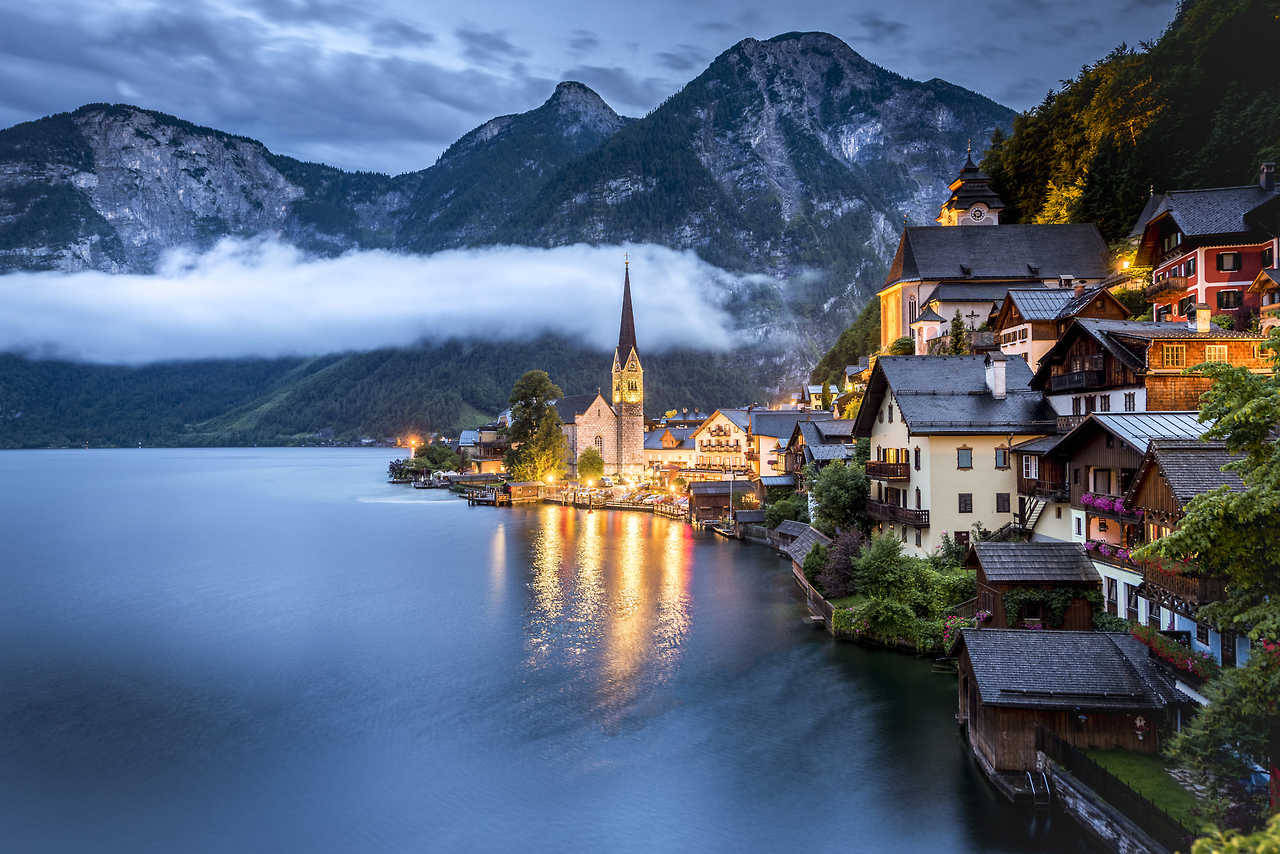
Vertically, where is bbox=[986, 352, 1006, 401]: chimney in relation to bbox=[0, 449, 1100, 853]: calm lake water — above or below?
above

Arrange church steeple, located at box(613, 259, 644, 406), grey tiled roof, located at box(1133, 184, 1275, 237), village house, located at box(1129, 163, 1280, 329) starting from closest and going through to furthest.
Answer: village house, located at box(1129, 163, 1280, 329) → grey tiled roof, located at box(1133, 184, 1275, 237) → church steeple, located at box(613, 259, 644, 406)

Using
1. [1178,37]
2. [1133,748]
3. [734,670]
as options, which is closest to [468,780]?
[734,670]

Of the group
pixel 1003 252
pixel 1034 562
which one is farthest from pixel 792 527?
pixel 1034 562

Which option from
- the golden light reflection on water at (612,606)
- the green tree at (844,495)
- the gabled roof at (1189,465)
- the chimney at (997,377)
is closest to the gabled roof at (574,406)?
the golden light reflection on water at (612,606)

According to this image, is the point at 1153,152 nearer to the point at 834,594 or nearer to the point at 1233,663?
the point at 834,594

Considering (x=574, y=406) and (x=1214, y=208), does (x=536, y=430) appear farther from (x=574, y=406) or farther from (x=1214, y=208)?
(x=1214, y=208)

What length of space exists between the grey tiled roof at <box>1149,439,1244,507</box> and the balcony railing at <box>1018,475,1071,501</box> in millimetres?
8995

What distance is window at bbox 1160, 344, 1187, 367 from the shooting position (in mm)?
30422

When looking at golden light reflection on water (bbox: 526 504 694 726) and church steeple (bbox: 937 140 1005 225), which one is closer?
golden light reflection on water (bbox: 526 504 694 726)

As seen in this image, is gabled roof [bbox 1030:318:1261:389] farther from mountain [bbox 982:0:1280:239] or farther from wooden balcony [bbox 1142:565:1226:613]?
mountain [bbox 982:0:1280:239]

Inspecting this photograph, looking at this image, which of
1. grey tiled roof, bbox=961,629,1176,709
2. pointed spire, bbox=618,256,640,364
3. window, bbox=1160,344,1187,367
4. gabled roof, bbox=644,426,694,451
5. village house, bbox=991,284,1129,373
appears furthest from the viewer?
pointed spire, bbox=618,256,640,364

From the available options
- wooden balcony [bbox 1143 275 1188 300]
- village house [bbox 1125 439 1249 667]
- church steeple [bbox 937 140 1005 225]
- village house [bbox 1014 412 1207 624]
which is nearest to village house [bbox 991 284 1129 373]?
wooden balcony [bbox 1143 275 1188 300]

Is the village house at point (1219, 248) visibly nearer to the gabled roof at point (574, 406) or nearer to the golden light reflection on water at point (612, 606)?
the golden light reflection on water at point (612, 606)

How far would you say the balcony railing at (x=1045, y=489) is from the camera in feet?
103
